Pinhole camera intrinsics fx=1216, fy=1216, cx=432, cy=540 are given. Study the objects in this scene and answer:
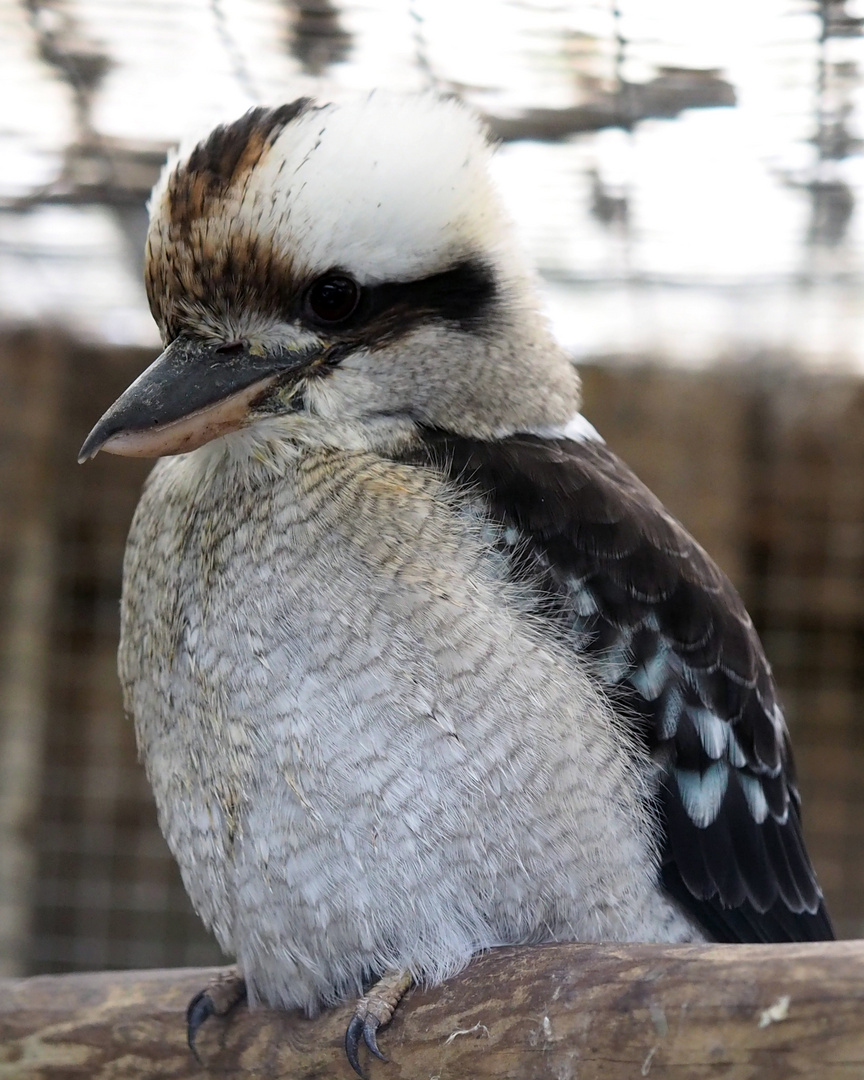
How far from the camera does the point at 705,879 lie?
4.02ft

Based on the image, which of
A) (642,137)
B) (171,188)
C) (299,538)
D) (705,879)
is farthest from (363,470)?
(642,137)

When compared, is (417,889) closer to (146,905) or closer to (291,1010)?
(291,1010)

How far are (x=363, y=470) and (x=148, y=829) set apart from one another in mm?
2101

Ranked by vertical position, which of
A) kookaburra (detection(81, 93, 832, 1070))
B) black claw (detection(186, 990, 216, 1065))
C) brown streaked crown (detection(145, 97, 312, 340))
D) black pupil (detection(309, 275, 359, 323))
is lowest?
black claw (detection(186, 990, 216, 1065))

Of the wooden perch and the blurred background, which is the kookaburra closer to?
the wooden perch

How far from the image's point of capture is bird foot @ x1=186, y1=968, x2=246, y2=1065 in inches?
50.5

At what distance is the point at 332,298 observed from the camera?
45.7 inches

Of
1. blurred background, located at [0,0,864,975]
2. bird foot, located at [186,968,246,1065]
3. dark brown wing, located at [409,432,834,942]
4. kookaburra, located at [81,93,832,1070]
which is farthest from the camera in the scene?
blurred background, located at [0,0,864,975]

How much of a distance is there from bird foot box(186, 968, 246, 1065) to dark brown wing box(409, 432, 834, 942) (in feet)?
1.54

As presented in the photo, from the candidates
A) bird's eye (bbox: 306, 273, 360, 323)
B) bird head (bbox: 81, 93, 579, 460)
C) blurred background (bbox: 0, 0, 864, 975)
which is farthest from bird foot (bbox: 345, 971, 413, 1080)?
blurred background (bbox: 0, 0, 864, 975)

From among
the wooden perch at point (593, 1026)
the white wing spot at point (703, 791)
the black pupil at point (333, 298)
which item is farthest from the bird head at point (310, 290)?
the wooden perch at point (593, 1026)

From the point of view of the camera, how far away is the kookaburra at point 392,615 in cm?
107

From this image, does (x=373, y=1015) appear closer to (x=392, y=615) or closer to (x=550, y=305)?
(x=392, y=615)

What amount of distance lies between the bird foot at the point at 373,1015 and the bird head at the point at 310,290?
50 centimetres
